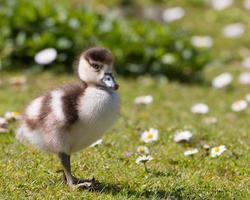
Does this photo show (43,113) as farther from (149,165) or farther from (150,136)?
(150,136)

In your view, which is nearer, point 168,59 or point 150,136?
point 150,136

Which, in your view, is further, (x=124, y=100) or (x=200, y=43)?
(x=200, y=43)

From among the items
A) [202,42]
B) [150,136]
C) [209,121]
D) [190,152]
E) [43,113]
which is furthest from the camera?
[202,42]

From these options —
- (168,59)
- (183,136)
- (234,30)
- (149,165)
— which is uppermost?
(149,165)

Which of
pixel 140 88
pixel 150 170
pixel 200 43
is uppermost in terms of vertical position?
pixel 150 170

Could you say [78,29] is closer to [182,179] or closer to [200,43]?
[200,43]

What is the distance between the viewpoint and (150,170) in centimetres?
607

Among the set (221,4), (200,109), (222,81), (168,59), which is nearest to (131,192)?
(200,109)

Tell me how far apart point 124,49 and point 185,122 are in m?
2.78

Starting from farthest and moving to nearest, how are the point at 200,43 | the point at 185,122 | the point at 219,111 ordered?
1. the point at 200,43
2. the point at 219,111
3. the point at 185,122

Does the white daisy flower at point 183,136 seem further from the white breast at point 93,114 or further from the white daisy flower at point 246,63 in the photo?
the white daisy flower at point 246,63

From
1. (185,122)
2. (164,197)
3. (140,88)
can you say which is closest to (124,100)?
(140,88)

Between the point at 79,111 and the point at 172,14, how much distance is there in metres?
9.82

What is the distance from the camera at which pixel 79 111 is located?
5129 mm
